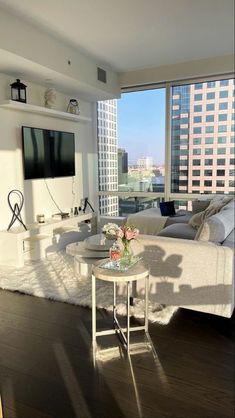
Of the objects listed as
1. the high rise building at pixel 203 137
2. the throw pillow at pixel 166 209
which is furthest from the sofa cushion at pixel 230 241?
the high rise building at pixel 203 137

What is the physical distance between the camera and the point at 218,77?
5102 millimetres

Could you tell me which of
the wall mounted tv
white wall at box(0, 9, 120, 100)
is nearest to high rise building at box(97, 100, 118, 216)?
white wall at box(0, 9, 120, 100)

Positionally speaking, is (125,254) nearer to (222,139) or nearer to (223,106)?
(222,139)

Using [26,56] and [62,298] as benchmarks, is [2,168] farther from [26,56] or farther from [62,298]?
[62,298]

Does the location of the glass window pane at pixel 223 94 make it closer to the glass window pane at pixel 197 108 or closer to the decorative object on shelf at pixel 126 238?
the glass window pane at pixel 197 108

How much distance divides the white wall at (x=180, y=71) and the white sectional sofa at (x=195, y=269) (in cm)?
325

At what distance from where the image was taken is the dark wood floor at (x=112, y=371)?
68.6 inches

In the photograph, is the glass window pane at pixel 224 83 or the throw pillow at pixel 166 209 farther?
the glass window pane at pixel 224 83

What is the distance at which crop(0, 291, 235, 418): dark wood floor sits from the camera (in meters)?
1.74

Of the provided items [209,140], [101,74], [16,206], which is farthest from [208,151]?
[16,206]

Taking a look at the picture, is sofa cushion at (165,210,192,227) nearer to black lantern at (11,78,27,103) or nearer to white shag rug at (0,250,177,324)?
white shag rug at (0,250,177,324)

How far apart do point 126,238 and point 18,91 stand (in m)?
2.96

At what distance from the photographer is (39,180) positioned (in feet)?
16.1

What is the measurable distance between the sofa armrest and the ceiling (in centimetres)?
250
